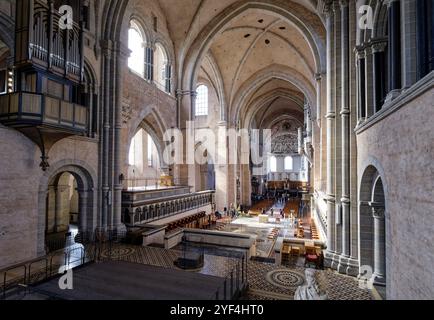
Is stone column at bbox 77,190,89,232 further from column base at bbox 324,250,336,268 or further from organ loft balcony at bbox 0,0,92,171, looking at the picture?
column base at bbox 324,250,336,268

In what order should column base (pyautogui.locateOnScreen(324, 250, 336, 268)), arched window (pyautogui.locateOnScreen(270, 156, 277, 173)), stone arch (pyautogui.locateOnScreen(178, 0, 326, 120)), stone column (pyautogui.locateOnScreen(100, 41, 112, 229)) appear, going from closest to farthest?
1. column base (pyautogui.locateOnScreen(324, 250, 336, 268))
2. stone column (pyautogui.locateOnScreen(100, 41, 112, 229))
3. stone arch (pyautogui.locateOnScreen(178, 0, 326, 120))
4. arched window (pyautogui.locateOnScreen(270, 156, 277, 173))

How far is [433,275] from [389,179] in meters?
2.15

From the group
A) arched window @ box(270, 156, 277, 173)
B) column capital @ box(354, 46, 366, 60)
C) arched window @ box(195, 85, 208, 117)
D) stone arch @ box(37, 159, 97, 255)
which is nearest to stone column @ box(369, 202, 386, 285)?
column capital @ box(354, 46, 366, 60)

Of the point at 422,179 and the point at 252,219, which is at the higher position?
the point at 422,179

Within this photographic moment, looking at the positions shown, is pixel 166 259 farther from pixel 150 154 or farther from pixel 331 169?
pixel 150 154

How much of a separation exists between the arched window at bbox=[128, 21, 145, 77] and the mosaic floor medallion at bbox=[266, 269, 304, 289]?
13.3 m

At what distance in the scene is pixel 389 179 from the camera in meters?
5.17

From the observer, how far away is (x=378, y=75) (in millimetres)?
6855

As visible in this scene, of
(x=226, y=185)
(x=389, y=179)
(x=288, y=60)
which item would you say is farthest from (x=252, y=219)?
(x=389, y=179)

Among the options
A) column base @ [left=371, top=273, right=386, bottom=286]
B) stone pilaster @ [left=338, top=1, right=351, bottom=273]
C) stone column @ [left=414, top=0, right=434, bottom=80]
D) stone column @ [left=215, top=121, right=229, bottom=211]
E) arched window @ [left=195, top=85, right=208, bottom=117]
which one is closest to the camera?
stone column @ [left=414, top=0, right=434, bottom=80]

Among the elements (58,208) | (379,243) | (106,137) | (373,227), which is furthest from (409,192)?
(58,208)

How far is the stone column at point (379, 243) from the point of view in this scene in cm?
661

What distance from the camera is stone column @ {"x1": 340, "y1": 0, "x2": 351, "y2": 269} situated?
7.95m
